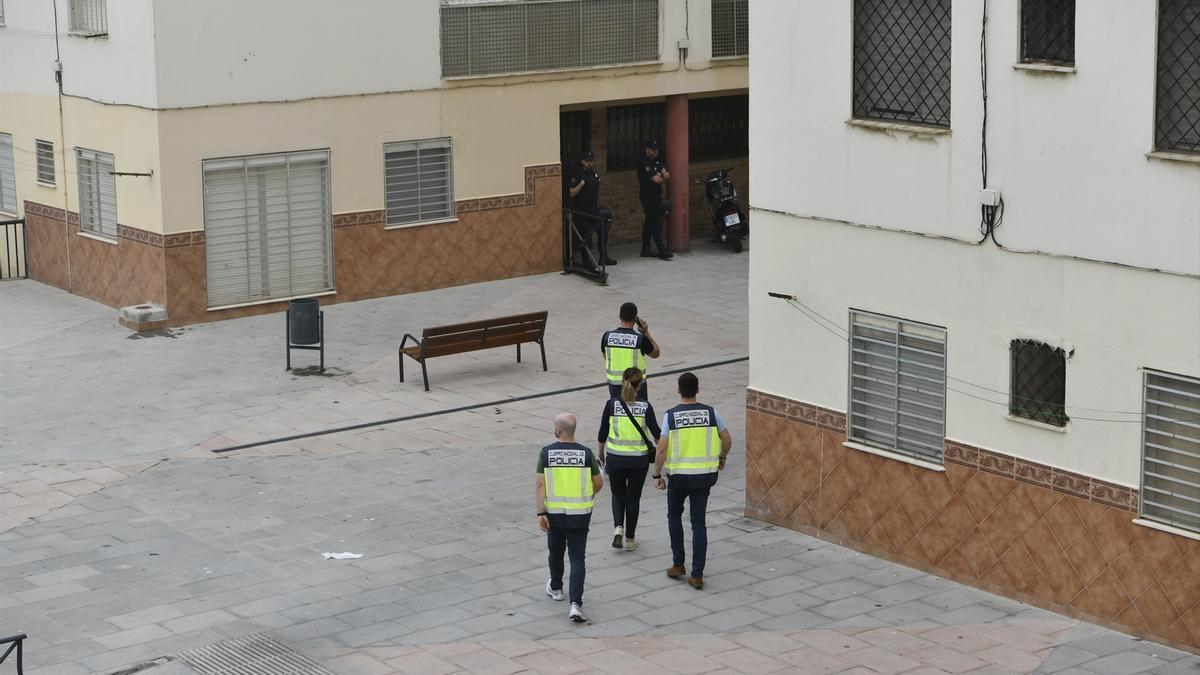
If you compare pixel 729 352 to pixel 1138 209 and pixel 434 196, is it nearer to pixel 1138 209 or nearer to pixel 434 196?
pixel 434 196

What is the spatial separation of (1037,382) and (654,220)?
1508 cm

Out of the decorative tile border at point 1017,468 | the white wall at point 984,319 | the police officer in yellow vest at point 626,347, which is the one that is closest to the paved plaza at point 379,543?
the decorative tile border at point 1017,468

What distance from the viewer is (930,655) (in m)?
12.8

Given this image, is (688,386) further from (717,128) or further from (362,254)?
(717,128)

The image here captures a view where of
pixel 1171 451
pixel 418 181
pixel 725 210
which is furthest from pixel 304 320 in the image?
pixel 1171 451

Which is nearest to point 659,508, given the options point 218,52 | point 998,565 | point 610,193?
point 998,565

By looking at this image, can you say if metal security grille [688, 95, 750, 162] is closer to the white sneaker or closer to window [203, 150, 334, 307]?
window [203, 150, 334, 307]

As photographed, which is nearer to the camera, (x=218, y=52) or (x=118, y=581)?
(x=118, y=581)

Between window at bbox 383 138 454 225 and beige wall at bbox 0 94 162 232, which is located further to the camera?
window at bbox 383 138 454 225

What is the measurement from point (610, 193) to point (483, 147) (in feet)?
12.4

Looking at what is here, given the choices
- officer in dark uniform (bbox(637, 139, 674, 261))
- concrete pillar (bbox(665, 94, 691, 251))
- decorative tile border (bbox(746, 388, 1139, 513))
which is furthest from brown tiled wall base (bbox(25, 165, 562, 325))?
decorative tile border (bbox(746, 388, 1139, 513))

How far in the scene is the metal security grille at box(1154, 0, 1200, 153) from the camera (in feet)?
40.2

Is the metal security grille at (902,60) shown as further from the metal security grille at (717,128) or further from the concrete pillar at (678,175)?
the metal security grille at (717,128)

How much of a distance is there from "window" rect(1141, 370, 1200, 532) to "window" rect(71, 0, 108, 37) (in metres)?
16.1
